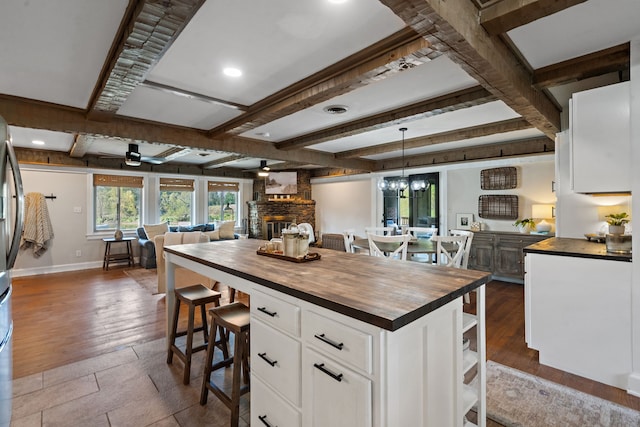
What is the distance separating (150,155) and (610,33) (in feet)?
23.4

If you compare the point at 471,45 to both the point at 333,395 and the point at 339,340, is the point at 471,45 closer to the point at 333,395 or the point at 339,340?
the point at 339,340

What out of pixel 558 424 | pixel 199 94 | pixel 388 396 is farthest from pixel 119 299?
pixel 558 424

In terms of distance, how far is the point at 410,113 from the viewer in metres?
3.29

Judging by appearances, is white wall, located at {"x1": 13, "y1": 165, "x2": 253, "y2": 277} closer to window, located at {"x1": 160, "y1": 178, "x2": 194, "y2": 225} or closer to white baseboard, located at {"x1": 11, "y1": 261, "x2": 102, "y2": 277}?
white baseboard, located at {"x1": 11, "y1": 261, "x2": 102, "y2": 277}

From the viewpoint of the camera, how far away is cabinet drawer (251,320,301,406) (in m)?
1.41

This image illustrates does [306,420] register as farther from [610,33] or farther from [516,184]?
[516,184]

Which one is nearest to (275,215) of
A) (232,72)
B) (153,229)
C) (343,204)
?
(343,204)

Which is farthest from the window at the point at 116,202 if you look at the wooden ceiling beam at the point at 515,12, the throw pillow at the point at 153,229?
the wooden ceiling beam at the point at 515,12

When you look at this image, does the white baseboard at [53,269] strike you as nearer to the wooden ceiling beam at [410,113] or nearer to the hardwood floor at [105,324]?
the hardwood floor at [105,324]

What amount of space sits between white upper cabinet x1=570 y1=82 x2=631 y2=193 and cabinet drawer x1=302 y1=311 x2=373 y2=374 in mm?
2487

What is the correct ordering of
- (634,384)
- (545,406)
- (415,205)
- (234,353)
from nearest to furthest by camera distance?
(234,353) < (545,406) < (634,384) < (415,205)

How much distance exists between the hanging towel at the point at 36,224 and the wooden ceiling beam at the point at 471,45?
24.0ft

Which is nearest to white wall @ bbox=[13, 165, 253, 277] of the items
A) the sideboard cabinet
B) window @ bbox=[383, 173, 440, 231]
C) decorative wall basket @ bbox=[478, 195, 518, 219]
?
window @ bbox=[383, 173, 440, 231]

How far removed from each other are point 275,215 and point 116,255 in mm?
3914
